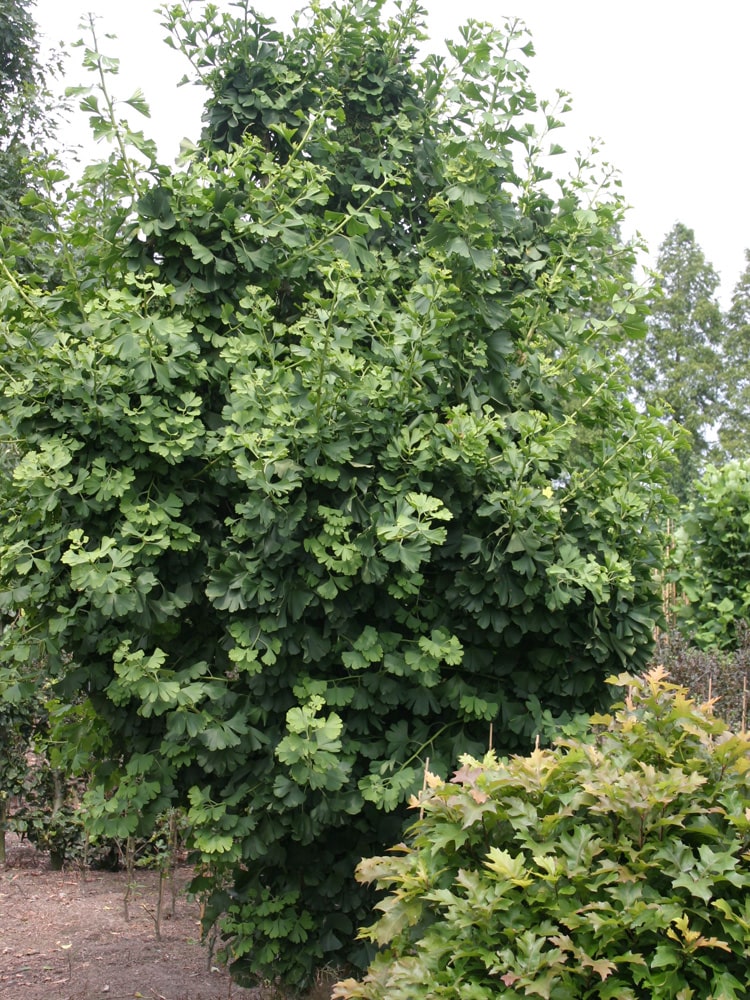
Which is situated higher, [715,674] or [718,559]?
[718,559]

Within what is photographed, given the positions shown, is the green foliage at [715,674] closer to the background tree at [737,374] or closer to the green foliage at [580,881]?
the green foliage at [580,881]

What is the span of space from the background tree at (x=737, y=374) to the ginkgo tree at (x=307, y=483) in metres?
24.4

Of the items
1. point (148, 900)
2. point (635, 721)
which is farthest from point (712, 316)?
point (635, 721)

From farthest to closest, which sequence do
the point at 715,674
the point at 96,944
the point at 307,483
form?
the point at 715,674 → the point at 96,944 → the point at 307,483

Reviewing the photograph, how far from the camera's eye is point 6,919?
19.1 ft

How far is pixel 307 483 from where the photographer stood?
3600 millimetres

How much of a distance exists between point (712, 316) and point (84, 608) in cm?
2912

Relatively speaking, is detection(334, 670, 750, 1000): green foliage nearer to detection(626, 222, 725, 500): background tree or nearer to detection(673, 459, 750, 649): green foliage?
detection(673, 459, 750, 649): green foliage

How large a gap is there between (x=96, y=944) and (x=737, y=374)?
26.3 m

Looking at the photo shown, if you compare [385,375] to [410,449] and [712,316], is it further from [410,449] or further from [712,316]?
[712,316]

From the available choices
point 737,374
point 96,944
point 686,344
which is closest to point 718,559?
point 96,944

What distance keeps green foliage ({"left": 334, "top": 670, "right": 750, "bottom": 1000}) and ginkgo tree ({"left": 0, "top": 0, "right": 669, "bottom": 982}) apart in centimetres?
91

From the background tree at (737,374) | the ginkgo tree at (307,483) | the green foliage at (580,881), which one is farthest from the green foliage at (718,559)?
the background tree at (737,374)

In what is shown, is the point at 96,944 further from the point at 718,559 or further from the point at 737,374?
the point at 737,374
